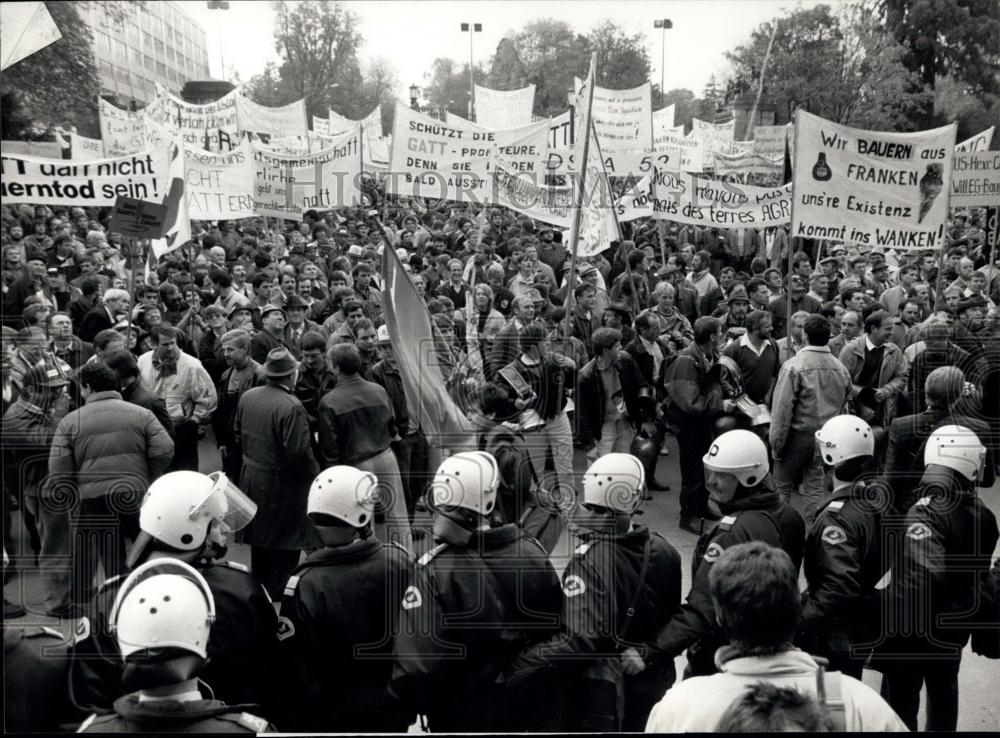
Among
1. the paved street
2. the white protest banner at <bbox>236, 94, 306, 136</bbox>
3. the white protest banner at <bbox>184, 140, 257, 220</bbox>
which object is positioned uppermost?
the white protest banner at <bbox>236, 94, 306, 136</bbox>

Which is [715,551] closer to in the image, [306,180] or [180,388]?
[180,388]

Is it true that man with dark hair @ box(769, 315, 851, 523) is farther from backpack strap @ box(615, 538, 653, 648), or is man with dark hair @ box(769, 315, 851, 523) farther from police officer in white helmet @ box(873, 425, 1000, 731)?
backpack strap @ box(615, 538, 653, 648)

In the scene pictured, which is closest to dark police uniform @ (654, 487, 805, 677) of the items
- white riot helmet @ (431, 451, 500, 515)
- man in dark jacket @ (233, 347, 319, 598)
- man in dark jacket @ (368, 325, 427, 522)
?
white riot helmet @ (431, 451, 500, 515)

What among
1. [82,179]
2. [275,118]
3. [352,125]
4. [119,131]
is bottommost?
[82,179]

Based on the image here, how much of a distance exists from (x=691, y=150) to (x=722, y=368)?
1349cm

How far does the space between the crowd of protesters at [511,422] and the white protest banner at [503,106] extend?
11.3m

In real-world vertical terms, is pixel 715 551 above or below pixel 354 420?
below

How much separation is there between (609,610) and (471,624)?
21.1 inches

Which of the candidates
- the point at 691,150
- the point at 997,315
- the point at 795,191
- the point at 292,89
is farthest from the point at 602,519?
the point at 292,89

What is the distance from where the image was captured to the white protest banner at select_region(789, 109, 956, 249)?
717 centimetres

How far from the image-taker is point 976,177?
10.4 m

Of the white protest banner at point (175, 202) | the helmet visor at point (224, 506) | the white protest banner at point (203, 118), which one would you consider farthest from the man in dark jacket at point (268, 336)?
the white protest banner at point (203, 118)

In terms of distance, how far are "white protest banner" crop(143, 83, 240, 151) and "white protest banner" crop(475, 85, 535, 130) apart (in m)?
7.07

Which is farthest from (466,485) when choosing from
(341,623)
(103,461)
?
(103,461)
